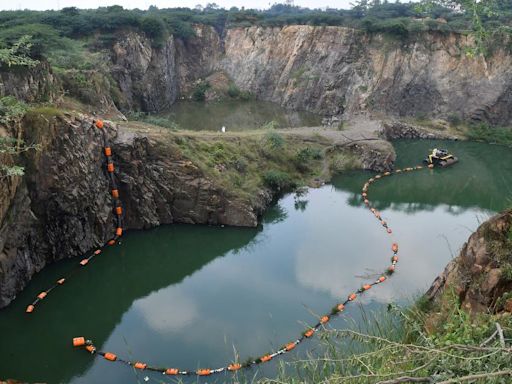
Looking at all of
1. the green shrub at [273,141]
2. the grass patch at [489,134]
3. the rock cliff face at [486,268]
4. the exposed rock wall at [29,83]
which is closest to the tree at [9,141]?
the exposed rock wall at [29,83]

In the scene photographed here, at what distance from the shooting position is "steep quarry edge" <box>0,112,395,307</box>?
17.1 meters

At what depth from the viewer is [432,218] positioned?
25312 mm

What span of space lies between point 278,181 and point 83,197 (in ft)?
35.5

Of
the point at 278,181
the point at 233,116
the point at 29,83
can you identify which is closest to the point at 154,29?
the point at 233,116

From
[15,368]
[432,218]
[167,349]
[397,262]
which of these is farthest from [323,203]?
[15,368]

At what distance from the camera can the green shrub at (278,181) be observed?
86.4ft

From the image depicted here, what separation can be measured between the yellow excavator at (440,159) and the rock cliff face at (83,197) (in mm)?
14820

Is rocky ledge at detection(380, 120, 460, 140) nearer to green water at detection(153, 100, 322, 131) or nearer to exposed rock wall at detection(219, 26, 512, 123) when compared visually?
exposed rock wall at detection(219, 26, 512, 123)

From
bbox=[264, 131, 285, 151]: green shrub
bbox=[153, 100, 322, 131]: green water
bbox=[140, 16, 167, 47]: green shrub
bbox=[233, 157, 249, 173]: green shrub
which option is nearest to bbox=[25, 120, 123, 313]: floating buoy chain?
bbox=[233, 157, 249, 173]: green shrub

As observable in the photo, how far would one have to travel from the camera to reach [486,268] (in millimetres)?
7406

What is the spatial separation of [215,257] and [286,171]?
960 cm

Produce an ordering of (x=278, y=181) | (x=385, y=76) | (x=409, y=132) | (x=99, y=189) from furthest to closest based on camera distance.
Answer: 1. (x=385, y=76)
2. (x=409, y=132)
3. (x=278, y=181)
4. (x=99, y=189)

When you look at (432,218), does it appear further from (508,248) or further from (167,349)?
(508,248)

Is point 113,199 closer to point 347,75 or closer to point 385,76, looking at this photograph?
point 385,76
